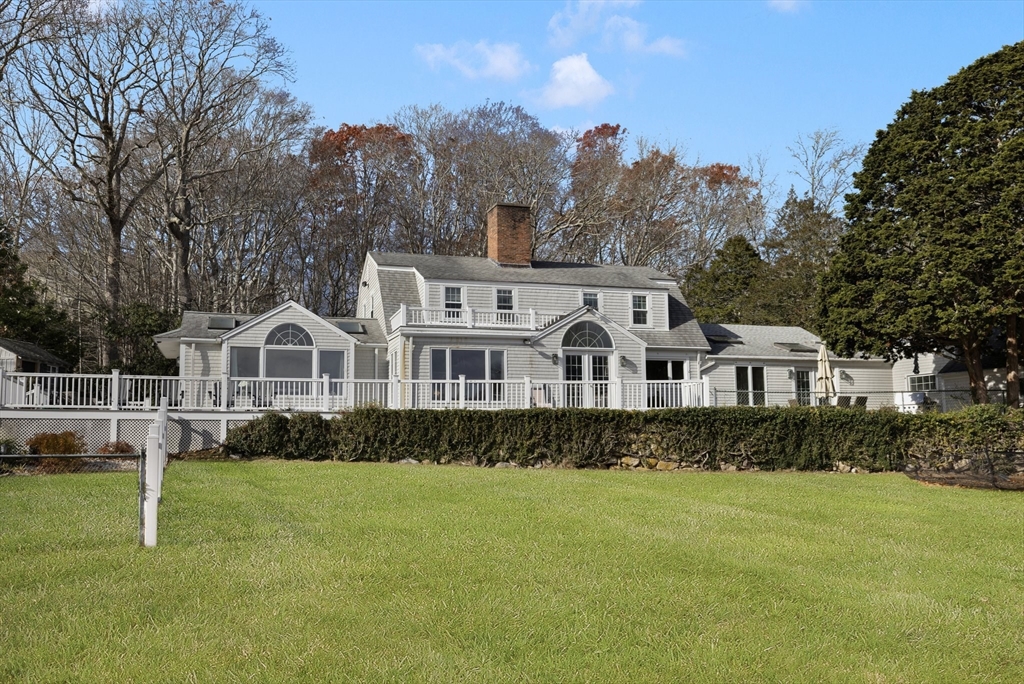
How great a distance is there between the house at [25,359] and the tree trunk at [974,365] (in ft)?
83.5

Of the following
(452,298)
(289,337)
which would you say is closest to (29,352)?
(289,337)

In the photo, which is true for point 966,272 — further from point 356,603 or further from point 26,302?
point 26,302

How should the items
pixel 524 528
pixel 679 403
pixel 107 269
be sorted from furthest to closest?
pixel 107 269, pixel 679 403, pixel 524 528

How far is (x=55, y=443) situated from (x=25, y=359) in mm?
8845

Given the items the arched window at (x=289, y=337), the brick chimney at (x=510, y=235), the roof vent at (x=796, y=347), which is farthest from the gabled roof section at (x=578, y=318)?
the roof vent at (x=796, y=347)

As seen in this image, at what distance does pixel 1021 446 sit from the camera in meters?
15.4

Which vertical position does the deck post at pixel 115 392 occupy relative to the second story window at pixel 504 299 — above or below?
below

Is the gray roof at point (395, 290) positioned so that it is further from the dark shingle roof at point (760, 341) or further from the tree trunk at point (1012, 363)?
the tree trunk at point (1012, 363)

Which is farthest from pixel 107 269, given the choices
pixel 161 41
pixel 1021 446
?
pixel 1021 446

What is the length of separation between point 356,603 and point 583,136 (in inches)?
1593

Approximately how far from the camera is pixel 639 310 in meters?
29.4

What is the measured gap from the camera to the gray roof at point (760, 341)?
29833 mm

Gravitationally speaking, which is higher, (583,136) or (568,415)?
(583,136)

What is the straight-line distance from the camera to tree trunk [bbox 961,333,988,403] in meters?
24.2
